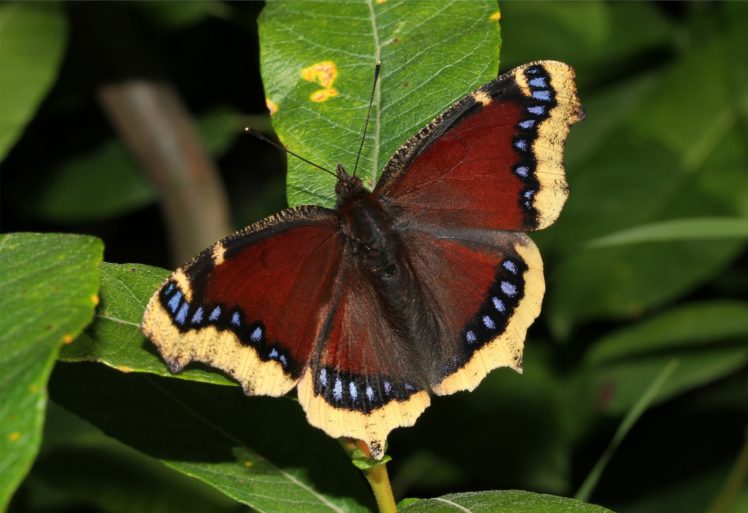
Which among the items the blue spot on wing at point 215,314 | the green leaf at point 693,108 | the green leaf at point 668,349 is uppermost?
the blue spot on wing at point 215,314

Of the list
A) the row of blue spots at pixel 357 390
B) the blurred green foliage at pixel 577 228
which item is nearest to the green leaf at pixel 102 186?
the blurred green foliage at pixel 577 228

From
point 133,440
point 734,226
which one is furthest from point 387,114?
point 734,226

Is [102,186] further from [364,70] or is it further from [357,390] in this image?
[357,390]

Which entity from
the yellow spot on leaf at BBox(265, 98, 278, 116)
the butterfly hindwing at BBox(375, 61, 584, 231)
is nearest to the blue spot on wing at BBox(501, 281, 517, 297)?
the butterfly hindwing at BBox(375, 61, 584, 231)

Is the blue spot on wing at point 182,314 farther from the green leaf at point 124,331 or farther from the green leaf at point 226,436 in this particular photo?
the green leaf at point 226,436

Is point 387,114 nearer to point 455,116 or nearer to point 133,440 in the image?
point 455,116

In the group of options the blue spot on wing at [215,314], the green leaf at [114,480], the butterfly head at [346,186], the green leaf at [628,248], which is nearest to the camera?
the blue spot on wing at [215,314]
